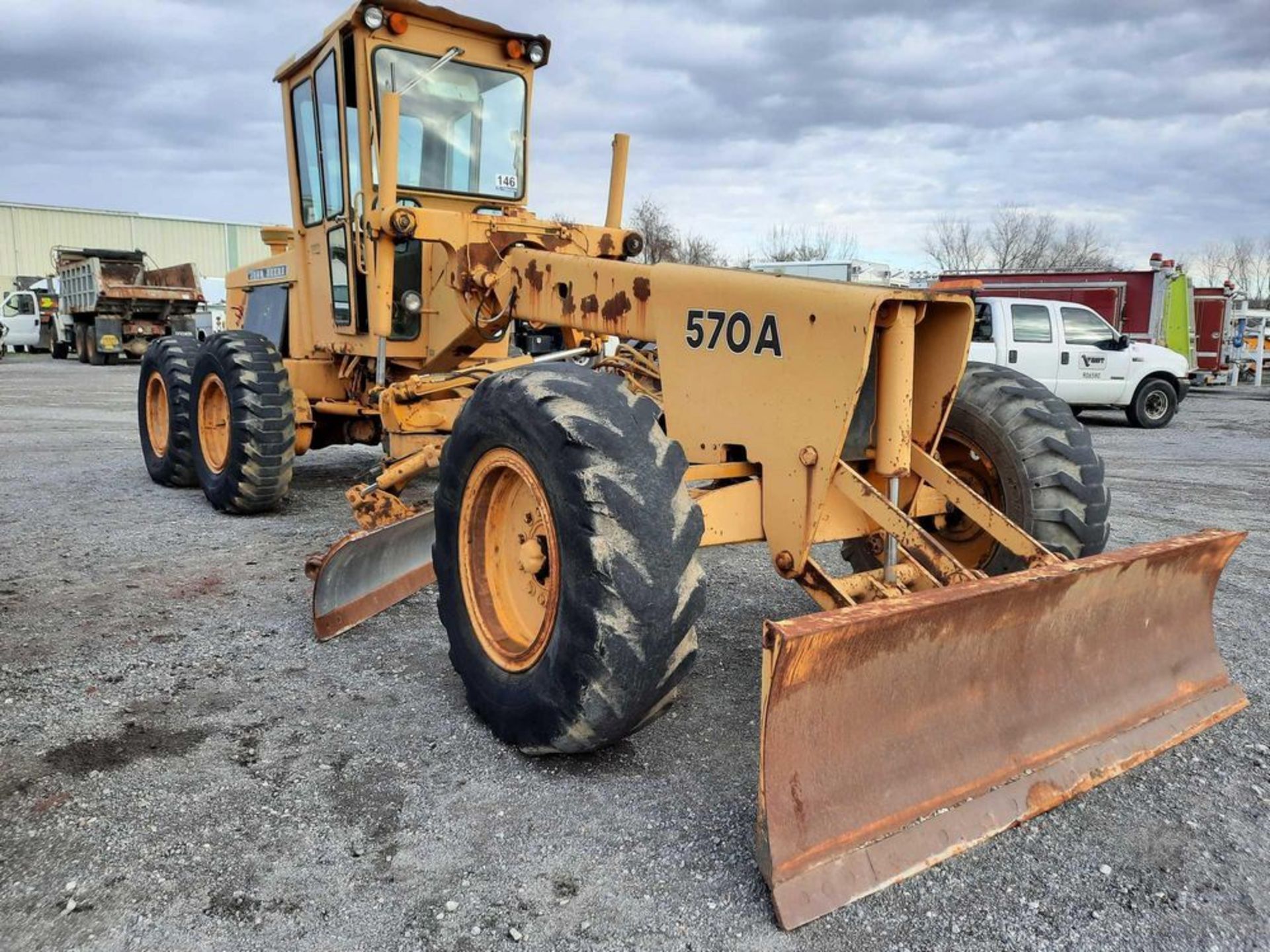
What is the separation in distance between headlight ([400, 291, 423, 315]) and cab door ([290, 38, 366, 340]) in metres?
0.46

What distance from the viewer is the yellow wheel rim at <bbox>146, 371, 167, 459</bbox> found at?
826 centimetres

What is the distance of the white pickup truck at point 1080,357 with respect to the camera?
1356 cm

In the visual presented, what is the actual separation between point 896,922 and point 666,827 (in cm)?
71

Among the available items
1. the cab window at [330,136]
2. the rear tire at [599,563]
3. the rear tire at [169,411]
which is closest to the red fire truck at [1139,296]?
the cab window at [330,136]

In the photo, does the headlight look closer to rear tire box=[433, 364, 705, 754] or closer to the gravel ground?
the gravel ground

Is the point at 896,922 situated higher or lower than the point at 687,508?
lower

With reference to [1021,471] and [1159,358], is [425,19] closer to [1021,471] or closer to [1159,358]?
[1021,471]

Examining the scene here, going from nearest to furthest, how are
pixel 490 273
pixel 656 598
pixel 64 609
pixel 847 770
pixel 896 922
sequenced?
pixel 896 922 → pixel 847 770 → pixel 656 598 → pixel 64 609 → pixel 490 273

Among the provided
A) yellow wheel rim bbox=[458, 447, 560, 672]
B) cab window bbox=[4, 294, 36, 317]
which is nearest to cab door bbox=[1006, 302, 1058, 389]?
yellow wheel rim bbox=[458, 447, 560, 672]

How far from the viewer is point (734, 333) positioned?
11.2ft

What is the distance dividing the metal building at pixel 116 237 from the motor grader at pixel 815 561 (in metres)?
49.6

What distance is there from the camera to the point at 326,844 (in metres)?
2.73

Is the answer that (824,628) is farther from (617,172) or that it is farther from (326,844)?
(617,172)

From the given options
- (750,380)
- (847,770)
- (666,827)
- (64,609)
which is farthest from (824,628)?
(64,609)
